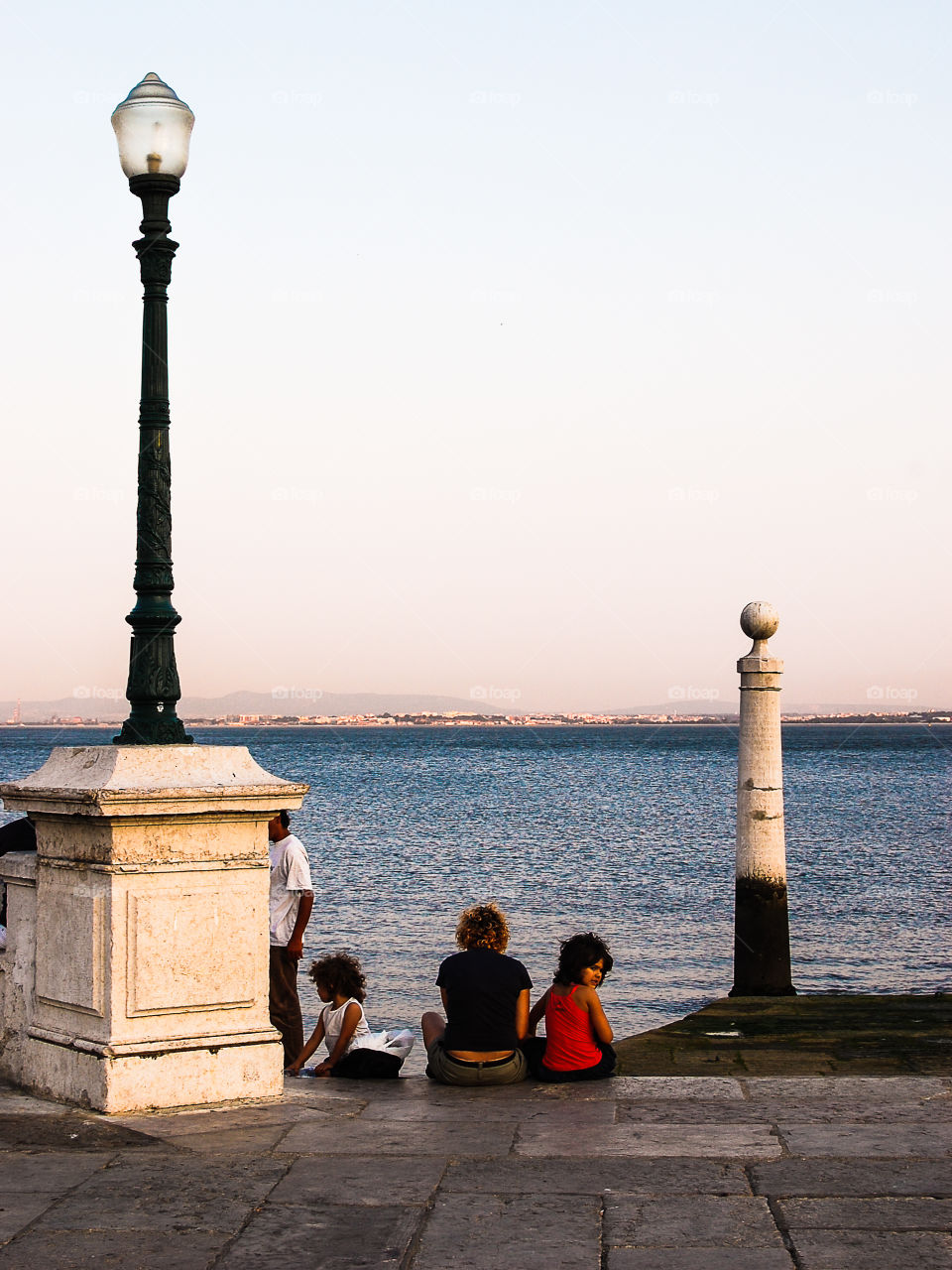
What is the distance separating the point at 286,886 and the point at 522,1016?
167 centimetres

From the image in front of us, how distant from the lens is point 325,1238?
4.28 m

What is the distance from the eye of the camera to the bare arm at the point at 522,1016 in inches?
278

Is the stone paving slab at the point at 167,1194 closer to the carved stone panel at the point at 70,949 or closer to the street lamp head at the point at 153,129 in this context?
Result: the carved stone panel at the point at 70,949

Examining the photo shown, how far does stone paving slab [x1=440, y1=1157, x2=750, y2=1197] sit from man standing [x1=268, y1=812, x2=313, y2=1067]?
9.93ft

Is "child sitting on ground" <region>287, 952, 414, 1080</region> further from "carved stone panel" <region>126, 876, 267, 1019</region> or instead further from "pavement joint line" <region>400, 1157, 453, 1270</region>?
"pavement joint line" <region>400, 1157, 453, 1270</region>

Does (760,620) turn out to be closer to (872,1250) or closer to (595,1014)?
(595,1014)

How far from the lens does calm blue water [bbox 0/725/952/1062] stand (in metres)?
18.0

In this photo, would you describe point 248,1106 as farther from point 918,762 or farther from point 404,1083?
point 918,762

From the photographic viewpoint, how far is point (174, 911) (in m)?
6.04

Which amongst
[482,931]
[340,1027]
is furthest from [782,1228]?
[340,1027]

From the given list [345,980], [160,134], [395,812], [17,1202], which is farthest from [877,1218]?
[395,812]

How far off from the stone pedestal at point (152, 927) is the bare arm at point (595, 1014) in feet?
5.36

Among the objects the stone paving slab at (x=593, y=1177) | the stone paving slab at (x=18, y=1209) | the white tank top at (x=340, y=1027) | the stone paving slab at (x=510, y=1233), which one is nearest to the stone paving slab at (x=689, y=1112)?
the stone paving slab at (x=593, y=1177)

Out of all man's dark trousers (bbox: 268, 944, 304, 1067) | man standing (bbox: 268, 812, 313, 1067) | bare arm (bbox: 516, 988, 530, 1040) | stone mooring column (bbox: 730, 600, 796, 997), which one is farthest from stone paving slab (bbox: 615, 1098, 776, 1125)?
stone mooring column (bbox: 730, 600, 796, 997)
